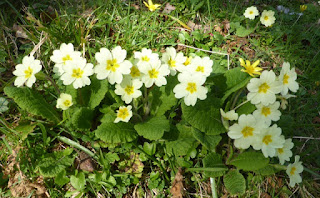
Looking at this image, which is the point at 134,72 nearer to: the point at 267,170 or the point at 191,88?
the point at 191,88

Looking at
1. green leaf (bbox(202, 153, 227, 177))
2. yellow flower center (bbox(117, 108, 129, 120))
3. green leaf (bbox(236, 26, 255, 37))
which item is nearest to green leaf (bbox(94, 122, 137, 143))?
yellow flower center (bbox(117, 108, 129, 120))

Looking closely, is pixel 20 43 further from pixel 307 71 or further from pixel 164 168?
pixel 307 71

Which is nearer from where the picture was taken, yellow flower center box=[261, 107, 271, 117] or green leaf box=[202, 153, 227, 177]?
yellow flower center box=[261, 107, 271, 117]

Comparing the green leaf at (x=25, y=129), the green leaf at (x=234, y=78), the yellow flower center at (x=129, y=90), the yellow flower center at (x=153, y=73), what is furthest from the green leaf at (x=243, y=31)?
the green leaf at (x=25, y=129)

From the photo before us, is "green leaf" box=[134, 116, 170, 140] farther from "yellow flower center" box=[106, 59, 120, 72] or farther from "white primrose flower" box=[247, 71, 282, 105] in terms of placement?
"white primrose flower" box=[247, 71, 282, 105]

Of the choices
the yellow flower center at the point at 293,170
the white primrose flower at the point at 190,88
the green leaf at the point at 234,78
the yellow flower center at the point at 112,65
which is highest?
the yellow flower center at the point at 112,65

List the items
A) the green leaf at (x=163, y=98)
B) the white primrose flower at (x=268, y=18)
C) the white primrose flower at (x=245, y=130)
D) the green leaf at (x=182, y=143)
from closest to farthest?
1. the white primrose flower at (x=245, y=130)
2. the green leaf at (x=182, y=143)
3. the green leaf at (x=163, y=98)
4. the white primrose flower at (x=268, y=18)

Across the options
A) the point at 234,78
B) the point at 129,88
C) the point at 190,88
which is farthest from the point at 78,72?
the point at 234,78

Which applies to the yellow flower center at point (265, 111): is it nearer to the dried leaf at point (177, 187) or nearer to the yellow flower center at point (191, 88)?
the yellow flower center at point (191, 88)
